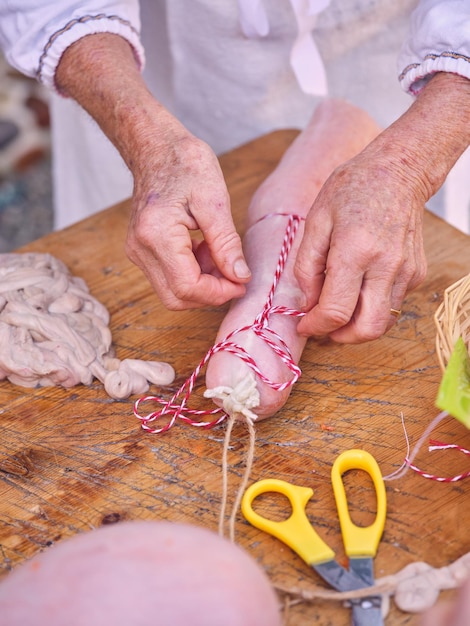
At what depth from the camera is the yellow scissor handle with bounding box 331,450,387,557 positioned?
→ 3.49ft

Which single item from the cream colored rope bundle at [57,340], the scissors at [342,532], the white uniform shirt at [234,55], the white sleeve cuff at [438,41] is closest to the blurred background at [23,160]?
the white uniform shirt at [234,55]

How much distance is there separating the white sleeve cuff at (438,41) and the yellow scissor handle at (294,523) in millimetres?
834

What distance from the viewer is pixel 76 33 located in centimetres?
159

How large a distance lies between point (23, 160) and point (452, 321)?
2.92 metres

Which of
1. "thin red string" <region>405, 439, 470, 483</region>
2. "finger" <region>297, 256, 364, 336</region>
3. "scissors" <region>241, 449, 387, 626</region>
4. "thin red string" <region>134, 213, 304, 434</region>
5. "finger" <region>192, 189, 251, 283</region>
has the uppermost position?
"finger" <region>192, 189, 251, 283</region>

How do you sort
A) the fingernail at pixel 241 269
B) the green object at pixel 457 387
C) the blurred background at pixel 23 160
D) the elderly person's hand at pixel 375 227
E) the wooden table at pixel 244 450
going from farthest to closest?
1. the blurred background at pixel 23 160
2. the fingernail at pixel 241 269
3. the elderly person's hand at pixel 375 227
4. the wooden table at pixel 244 450
5. the green object at pixel 457 387

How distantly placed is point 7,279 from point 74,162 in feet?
3.20

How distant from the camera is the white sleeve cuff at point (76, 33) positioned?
5.22 feet

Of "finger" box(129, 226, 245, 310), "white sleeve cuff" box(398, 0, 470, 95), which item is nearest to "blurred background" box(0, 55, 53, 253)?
"finger" box(129, 226, 245, 310)

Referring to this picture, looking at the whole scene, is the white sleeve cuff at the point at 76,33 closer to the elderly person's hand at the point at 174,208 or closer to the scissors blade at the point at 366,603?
the elderly person's hand at the point at 174,208

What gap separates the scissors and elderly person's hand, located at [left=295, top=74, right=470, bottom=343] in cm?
24

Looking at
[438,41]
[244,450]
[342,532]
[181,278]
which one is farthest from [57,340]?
[438,41]

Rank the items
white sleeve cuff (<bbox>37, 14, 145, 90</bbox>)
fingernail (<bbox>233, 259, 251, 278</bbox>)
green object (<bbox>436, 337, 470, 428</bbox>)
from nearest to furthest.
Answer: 1. green object (<bbox>436, 337, 470, 428</bbox>)
2. fingernail (<bbox>233, 259, 251, 278</bbox>)
3. white sleeve cuff (<bbox>37, 14, 145, 90</bbox>)

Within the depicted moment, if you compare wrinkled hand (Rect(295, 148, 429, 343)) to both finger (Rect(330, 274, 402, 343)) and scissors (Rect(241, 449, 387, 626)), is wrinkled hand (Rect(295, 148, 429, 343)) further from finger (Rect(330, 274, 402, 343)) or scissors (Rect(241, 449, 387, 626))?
scissors (Rect(241, 449, 387, 626))
